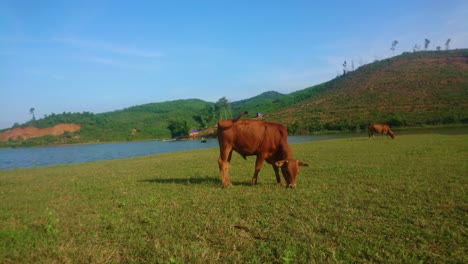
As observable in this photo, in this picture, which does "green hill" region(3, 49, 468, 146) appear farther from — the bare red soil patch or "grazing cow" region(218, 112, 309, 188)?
"grazing cow" region(218, 112, 309, 188)

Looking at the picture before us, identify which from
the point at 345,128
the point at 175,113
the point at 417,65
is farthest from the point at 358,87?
the point at 175,113

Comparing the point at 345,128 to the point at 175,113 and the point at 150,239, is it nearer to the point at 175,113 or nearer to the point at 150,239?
the point at 150,239

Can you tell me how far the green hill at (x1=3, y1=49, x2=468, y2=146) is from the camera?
6650 cm

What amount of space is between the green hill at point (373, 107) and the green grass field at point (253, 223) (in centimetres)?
6141

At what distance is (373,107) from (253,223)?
81107 mm

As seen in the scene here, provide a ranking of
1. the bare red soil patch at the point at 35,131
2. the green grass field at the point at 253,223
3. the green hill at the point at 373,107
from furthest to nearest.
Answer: the bare red soil patch at the point at 35,131
the green hill at the point at 373,107
the green grass field at the point at 253,223

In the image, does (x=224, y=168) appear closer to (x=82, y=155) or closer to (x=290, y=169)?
(x=290, y=169)

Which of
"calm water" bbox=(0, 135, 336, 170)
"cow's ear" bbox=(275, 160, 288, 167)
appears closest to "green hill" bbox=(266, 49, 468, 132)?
"calm water" bbox=(0, 135, 336, 170)

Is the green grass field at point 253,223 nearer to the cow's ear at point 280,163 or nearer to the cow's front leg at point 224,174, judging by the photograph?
the cow's front leg at point 224,174

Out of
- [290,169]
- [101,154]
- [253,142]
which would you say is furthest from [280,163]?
[101,154]

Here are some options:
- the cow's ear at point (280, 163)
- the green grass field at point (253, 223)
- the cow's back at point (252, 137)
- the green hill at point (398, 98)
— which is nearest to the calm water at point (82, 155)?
the green hill at point (398, 98)

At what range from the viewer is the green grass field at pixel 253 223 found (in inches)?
Result: 169

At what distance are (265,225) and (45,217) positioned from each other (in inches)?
200

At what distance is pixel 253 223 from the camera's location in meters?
5.58
